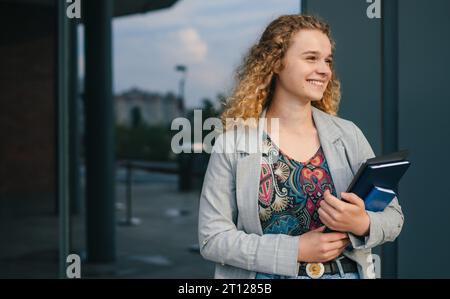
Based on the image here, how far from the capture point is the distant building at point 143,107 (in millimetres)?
14555

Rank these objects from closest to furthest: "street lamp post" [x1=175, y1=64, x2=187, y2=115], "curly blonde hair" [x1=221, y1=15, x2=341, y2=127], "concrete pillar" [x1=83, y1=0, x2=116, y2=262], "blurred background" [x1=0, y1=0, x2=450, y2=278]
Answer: "curly blonde hair" [x1=221, y1=15, x2=341, y2=127]
"blurred background" [x1=0, y1=0, x2=450, y2=278]
"concrete pillar" [x1=83, y1=0, x2=116, y2=262]
"street lamp post" [x1=175, y1=64, x2=187, y2=115]

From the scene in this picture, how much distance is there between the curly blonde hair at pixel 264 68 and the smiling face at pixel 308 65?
20 millimetres

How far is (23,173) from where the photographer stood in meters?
12.0

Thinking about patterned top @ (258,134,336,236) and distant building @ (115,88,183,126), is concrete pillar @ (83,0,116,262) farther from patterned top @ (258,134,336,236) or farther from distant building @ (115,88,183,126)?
distant building @ (115,88,183,126)

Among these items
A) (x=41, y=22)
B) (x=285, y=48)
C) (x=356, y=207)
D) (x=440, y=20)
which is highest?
(x=41, y=22)

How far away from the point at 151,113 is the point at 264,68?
13.7m

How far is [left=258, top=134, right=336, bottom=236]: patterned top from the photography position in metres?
1.48

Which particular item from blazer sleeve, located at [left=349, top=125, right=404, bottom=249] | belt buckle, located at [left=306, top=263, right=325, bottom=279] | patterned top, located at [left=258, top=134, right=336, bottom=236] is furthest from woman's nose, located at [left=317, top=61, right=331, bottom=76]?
belt buckle, located at [left=306, top=263, right=325, bottom=279]

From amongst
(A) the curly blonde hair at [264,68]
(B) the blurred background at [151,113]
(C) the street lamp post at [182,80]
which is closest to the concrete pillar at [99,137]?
(B) the blurred background at [151,113]

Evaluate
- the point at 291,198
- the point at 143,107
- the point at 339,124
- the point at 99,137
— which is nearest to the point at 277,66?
the point at 339,124

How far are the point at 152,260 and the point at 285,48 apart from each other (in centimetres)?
475

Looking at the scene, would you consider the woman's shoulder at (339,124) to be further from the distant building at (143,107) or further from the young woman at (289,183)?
the distant building at (143,107)
